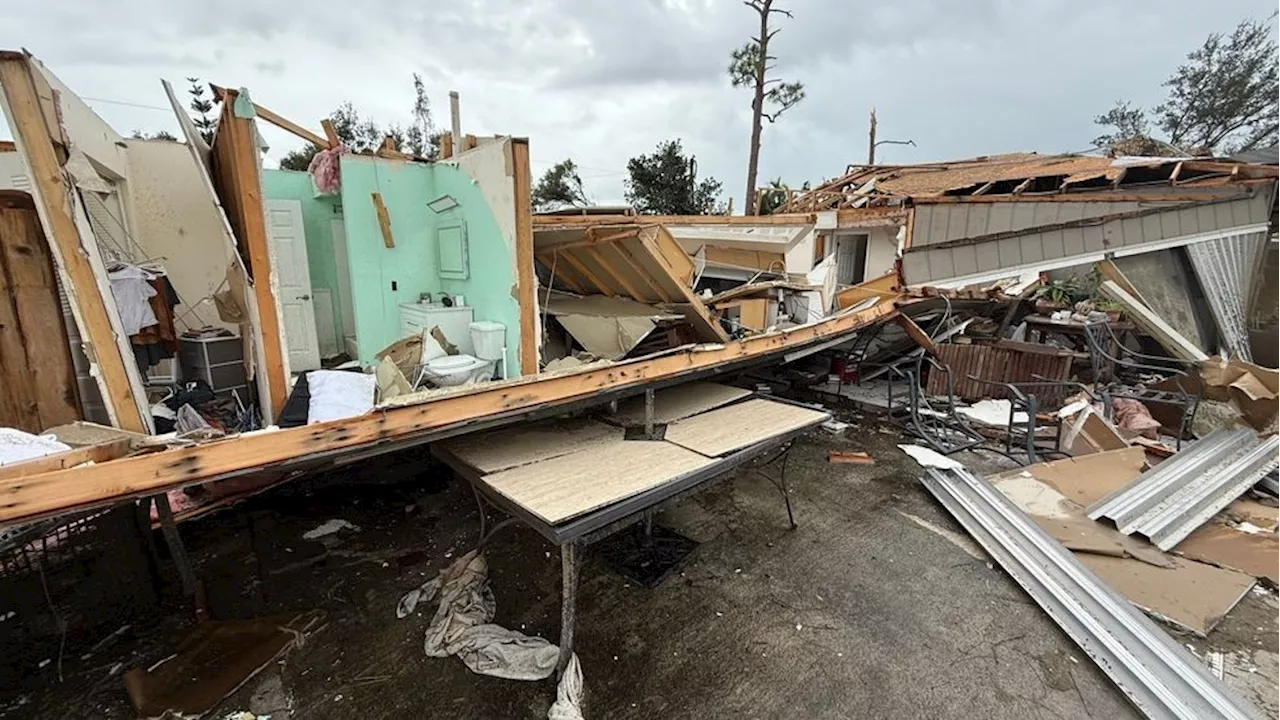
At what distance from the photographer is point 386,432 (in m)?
2.23

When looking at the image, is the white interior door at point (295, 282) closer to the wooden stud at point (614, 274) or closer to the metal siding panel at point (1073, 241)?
the wooden stud at point (614, 274)

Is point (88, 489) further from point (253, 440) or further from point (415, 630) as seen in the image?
point (415, 630)

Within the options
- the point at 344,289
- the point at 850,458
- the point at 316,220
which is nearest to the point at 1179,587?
the point at 850,458

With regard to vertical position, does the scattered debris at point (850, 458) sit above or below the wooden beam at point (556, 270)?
below

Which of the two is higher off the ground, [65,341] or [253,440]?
[65,341]

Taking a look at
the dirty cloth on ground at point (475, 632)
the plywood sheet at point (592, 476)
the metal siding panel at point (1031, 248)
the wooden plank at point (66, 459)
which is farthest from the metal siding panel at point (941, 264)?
the wooden plank at point (66, 459)

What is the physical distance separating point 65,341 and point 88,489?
71.6 inches

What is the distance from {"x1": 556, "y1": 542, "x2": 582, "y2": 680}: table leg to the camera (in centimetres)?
213

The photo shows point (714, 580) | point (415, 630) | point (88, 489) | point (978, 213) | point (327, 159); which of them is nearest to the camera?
point (88, 489)

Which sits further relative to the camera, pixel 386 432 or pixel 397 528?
pixel 397 528

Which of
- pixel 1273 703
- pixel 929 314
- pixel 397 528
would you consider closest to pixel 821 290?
pixel 929 314

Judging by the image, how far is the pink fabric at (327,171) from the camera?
13.6 feet

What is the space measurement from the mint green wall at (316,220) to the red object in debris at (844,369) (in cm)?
598

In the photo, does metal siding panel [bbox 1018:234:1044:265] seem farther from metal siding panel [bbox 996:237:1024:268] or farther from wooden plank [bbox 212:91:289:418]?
wooden plank [bbox 212:91:289:418]
